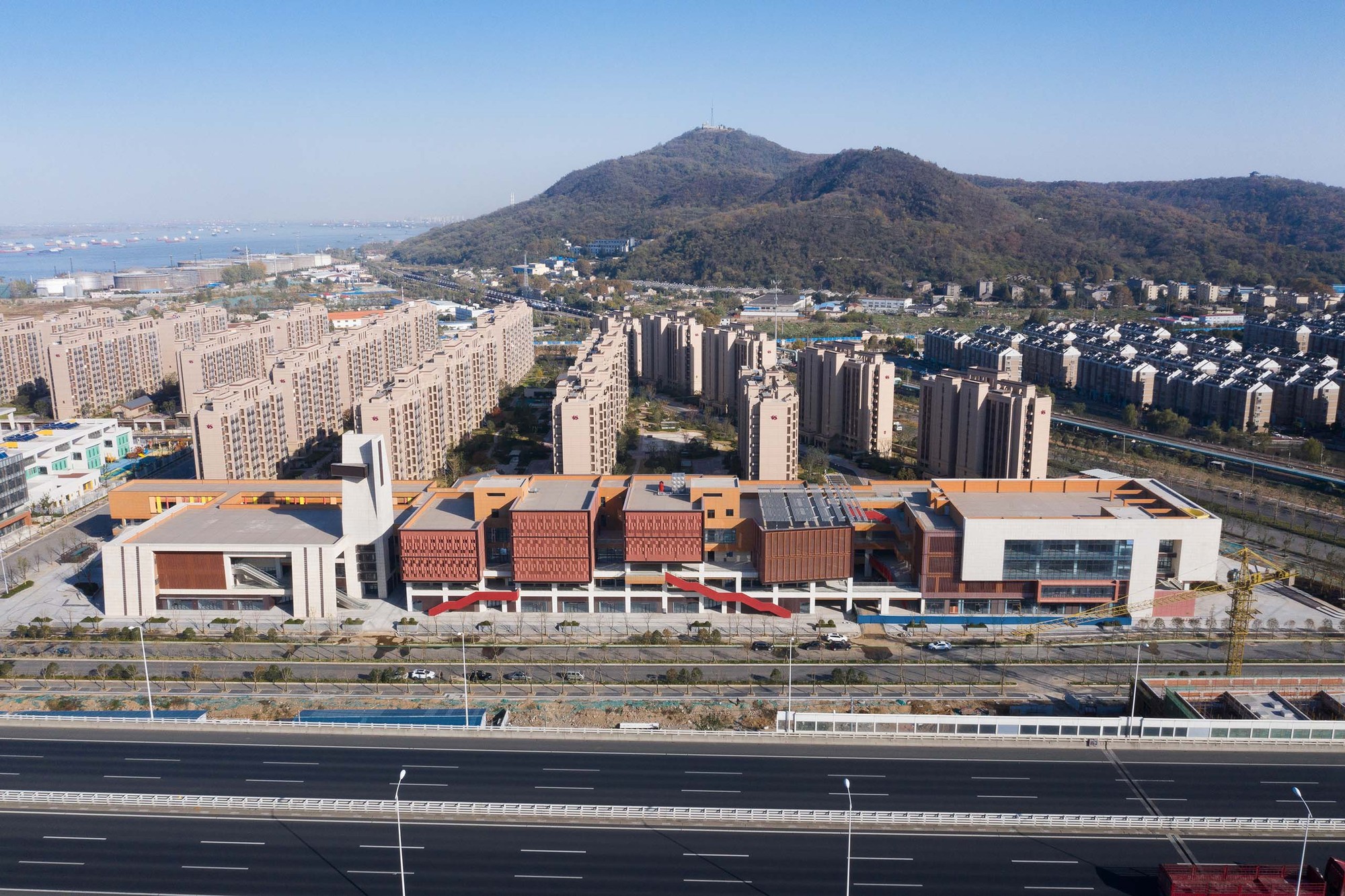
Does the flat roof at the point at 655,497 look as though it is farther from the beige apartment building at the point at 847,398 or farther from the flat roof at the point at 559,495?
the beige apartment building at the point at 847,398

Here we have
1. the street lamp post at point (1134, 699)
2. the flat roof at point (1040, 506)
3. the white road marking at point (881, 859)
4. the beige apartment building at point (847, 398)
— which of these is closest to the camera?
the white road marking at point (881, 859)

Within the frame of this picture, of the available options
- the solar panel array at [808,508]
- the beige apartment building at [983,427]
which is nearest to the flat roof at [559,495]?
the solar panel array at [808,508]

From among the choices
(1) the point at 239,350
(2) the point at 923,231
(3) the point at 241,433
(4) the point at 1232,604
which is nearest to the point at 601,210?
(2) the point at 923,231

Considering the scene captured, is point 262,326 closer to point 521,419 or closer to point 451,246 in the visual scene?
point 521,419

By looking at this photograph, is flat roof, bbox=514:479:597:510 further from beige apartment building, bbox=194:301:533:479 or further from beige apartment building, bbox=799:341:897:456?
beige apartment building, bbox=799:341:897:456

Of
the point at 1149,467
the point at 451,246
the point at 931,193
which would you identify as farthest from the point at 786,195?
the point at 1149,467

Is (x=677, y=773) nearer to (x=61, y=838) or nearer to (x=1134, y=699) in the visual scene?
(x=1134, y=699)
